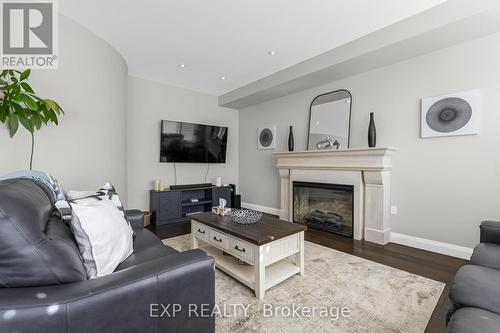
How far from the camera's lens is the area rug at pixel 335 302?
151 cm

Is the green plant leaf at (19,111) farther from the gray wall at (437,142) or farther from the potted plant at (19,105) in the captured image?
the gray wall at (437,142)

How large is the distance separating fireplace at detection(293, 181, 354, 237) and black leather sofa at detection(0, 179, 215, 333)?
9.05 feet

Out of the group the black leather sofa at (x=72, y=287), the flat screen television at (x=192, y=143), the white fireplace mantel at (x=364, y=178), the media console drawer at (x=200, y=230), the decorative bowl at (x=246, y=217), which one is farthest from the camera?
the flat screen television at (x=192, y=143)

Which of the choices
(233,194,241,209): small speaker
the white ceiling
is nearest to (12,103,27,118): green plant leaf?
the white ceiling

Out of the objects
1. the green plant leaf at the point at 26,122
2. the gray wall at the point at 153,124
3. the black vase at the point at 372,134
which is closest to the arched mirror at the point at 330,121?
the black vase at the point at 372,134

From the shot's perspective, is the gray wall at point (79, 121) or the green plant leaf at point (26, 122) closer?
the green plant leaf at point (26, 122)

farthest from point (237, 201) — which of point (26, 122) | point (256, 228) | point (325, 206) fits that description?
point (26, 122)

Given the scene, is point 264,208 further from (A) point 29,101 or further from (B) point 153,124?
(A) point 29,101

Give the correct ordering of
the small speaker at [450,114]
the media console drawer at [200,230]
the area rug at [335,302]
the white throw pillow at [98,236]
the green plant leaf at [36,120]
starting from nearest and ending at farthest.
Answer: the white throw pillow at [98,236], the area rug at [335,302], the green plant leaf at [36,120], the media console drawer at [200,230], the small speaker at [450,114]

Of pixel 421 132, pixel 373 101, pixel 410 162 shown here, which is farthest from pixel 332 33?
pixel 410 162

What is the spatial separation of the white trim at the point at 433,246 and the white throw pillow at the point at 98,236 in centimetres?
318

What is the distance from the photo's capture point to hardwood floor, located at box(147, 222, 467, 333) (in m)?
1.68

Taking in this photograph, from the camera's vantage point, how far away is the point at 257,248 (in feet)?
5.89

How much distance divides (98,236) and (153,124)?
338cm
